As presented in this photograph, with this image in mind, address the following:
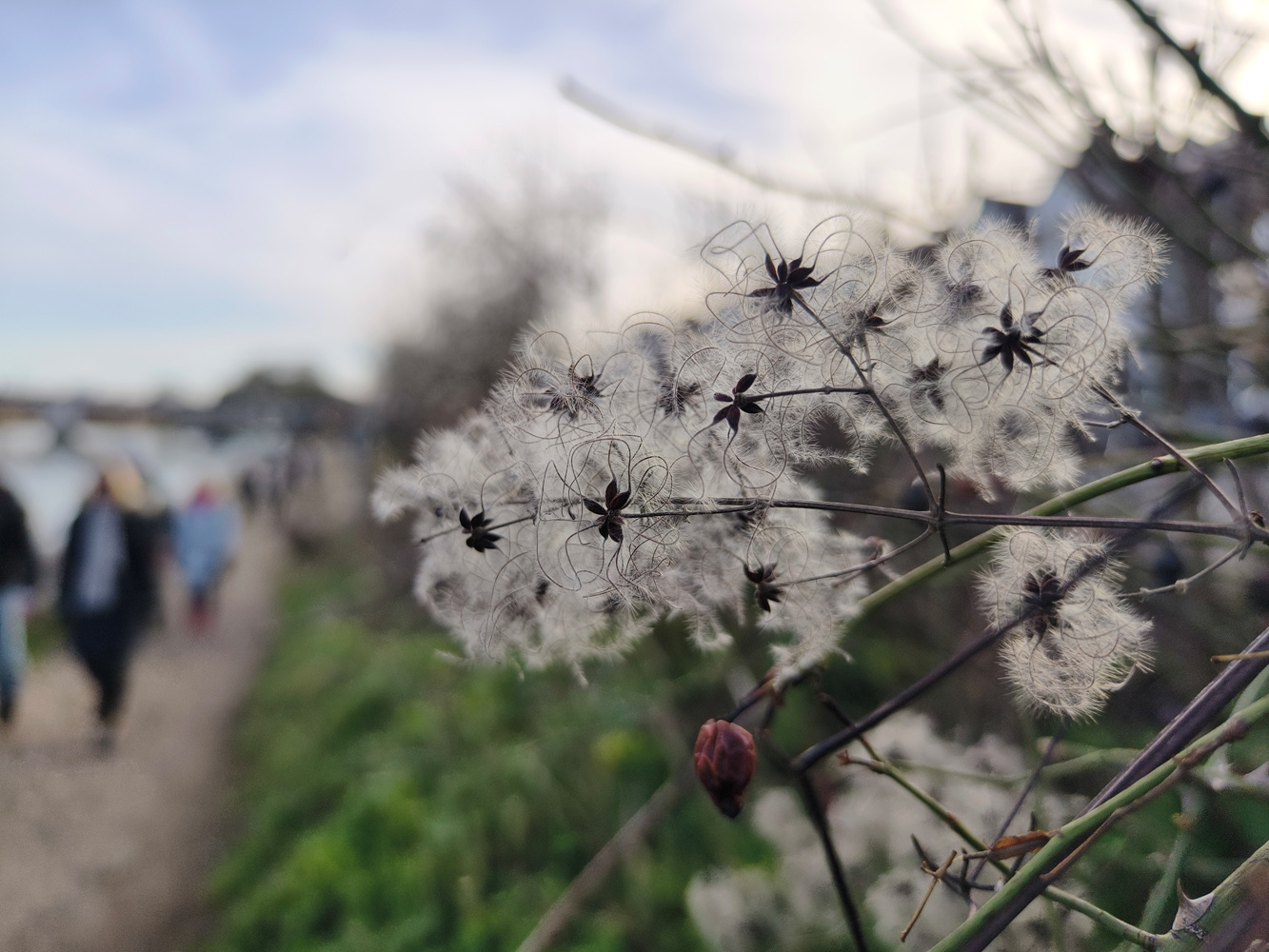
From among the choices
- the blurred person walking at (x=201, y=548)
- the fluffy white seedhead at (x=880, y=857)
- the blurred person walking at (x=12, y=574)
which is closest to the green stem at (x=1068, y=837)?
the fluffy white seedhead at (x=880, y=857)

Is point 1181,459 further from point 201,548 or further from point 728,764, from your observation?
point 201,548

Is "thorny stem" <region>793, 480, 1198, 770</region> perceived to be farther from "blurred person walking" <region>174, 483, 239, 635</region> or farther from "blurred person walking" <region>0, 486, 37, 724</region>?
"blurred person walking" <region>174, 483, 239, 635</region>

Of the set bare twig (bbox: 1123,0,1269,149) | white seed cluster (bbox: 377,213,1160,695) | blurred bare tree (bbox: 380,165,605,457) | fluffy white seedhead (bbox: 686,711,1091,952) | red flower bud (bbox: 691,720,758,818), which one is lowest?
fluffy white seedhead (bbox: 686,711,1091,952)

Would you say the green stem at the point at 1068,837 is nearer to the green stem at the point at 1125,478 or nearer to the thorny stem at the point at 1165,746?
the thorny stem at the point at 1165,746

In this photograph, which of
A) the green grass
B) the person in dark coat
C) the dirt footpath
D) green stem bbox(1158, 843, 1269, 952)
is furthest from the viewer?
the person in dark coat

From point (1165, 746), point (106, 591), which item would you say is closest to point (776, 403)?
point (1165, 746)

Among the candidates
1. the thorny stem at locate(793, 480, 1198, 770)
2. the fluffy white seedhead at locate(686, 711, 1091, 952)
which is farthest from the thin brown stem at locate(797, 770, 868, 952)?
the fluffy white seedhead at locate(686, 711, 1091, 952)
